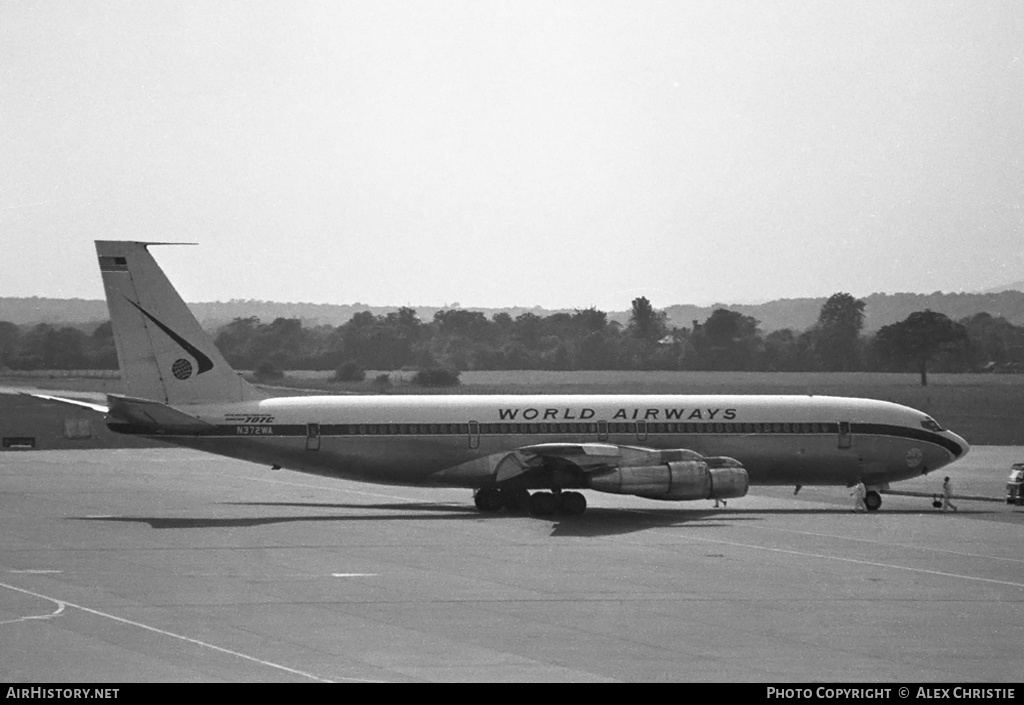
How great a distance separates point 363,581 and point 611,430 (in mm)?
16809

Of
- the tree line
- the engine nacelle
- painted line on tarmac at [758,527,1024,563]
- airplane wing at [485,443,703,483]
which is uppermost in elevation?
the tree line

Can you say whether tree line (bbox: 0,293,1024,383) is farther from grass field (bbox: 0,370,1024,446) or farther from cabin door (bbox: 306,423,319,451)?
cabin door (bbox: 306,423,319,451)

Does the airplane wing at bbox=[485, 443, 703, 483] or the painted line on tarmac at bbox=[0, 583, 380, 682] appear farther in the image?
the airplane wing at bbox=[485, 443, 703, 483]

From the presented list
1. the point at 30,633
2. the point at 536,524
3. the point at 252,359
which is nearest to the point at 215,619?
the point at 30,633

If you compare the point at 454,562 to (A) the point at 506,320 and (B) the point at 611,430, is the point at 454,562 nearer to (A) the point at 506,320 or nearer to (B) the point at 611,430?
(B) the point at 611,430

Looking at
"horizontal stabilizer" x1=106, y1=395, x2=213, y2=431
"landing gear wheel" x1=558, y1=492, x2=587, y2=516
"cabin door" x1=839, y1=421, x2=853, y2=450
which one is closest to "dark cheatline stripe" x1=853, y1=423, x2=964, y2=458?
"cabin door" x1=839, y1=421, x2=853, y2=450

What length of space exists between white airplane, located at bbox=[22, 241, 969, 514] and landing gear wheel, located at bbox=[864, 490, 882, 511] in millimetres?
45

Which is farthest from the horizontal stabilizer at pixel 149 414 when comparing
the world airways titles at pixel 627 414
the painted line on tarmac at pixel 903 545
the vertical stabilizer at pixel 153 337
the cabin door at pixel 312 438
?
the painted line on tarmac at pixel 903 545

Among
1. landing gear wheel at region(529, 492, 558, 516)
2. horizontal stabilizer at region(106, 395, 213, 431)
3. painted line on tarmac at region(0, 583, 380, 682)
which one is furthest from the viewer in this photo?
landing gear wheel at region(529, 492, 558, 516)

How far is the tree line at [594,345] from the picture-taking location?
90.4m

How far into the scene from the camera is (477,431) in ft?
134

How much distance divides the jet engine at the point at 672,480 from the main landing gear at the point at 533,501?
107cm

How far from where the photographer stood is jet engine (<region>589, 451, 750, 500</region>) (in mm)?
37875

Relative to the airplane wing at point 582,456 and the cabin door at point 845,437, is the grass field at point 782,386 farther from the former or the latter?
the airplane wing at point 582,456
